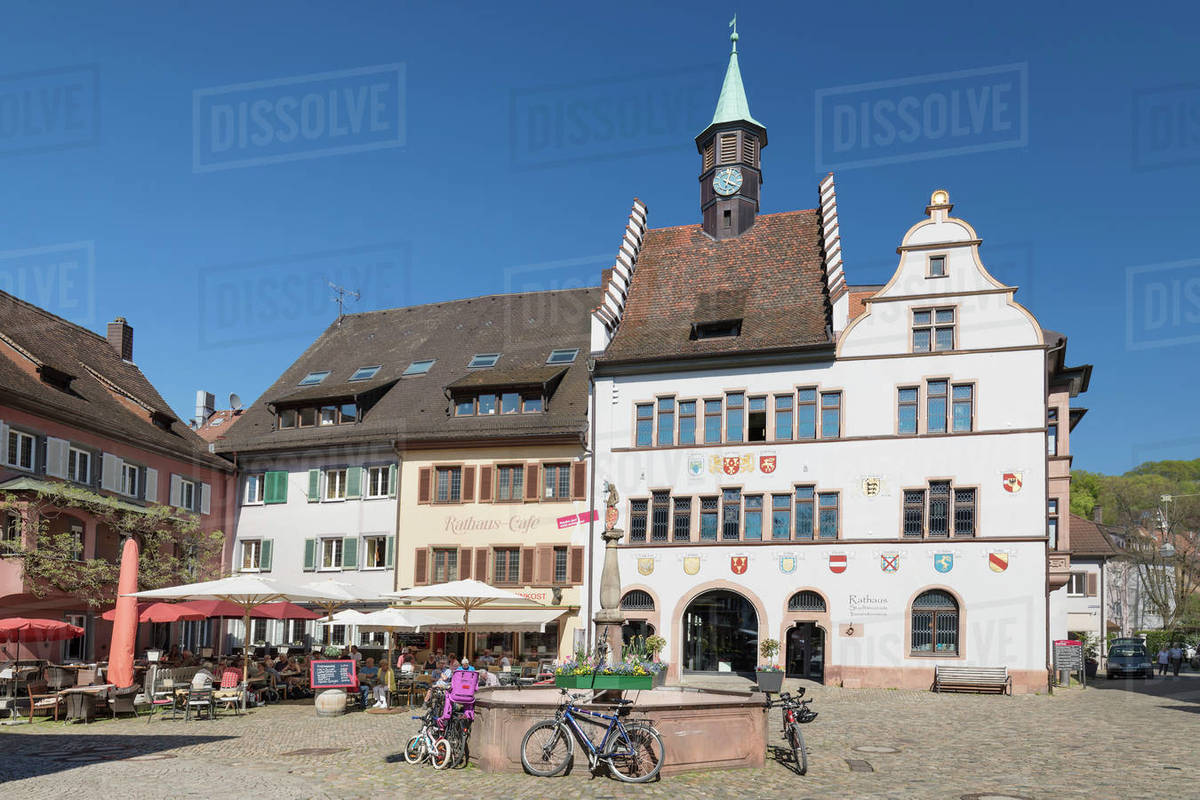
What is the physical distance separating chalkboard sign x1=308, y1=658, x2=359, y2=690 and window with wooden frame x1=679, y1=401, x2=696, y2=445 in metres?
15.0

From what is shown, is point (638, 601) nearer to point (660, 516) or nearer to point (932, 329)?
point (660, 516)

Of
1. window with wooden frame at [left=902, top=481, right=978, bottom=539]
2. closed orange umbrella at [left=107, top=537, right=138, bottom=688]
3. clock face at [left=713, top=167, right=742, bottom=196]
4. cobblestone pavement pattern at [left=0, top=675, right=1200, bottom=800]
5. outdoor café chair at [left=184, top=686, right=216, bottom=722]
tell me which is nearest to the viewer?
cobblestone pavement pattern at [left=0, top=675, right=1200, bottom=800]

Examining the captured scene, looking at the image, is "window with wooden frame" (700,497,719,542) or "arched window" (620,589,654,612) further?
"arched window" (620,589,654,612)

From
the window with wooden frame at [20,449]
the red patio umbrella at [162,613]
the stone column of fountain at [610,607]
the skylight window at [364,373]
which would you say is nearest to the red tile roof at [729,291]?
the skylight window at [364,373]

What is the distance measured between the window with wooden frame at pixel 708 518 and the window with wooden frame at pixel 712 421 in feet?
5.95

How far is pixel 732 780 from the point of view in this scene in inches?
582

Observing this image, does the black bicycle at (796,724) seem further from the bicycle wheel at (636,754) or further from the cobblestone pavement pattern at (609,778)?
the bicycle wheel at (636,754)

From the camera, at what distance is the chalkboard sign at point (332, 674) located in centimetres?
2383

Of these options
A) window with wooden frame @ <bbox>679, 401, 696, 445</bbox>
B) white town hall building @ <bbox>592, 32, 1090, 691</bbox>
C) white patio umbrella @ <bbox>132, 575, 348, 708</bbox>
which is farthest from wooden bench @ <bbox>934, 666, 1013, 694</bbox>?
white patio umbrella @ <bbox>132, 575, 348, 708</bbox>

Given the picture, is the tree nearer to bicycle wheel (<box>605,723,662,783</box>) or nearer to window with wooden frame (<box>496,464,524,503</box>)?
window with wooden frame (<box>496,464,524,503</box>)

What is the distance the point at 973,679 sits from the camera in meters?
31.7

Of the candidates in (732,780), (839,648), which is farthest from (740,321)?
(732,780)

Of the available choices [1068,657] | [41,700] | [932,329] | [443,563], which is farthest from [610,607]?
[1068,657]

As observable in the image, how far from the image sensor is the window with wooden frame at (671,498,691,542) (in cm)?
3581
